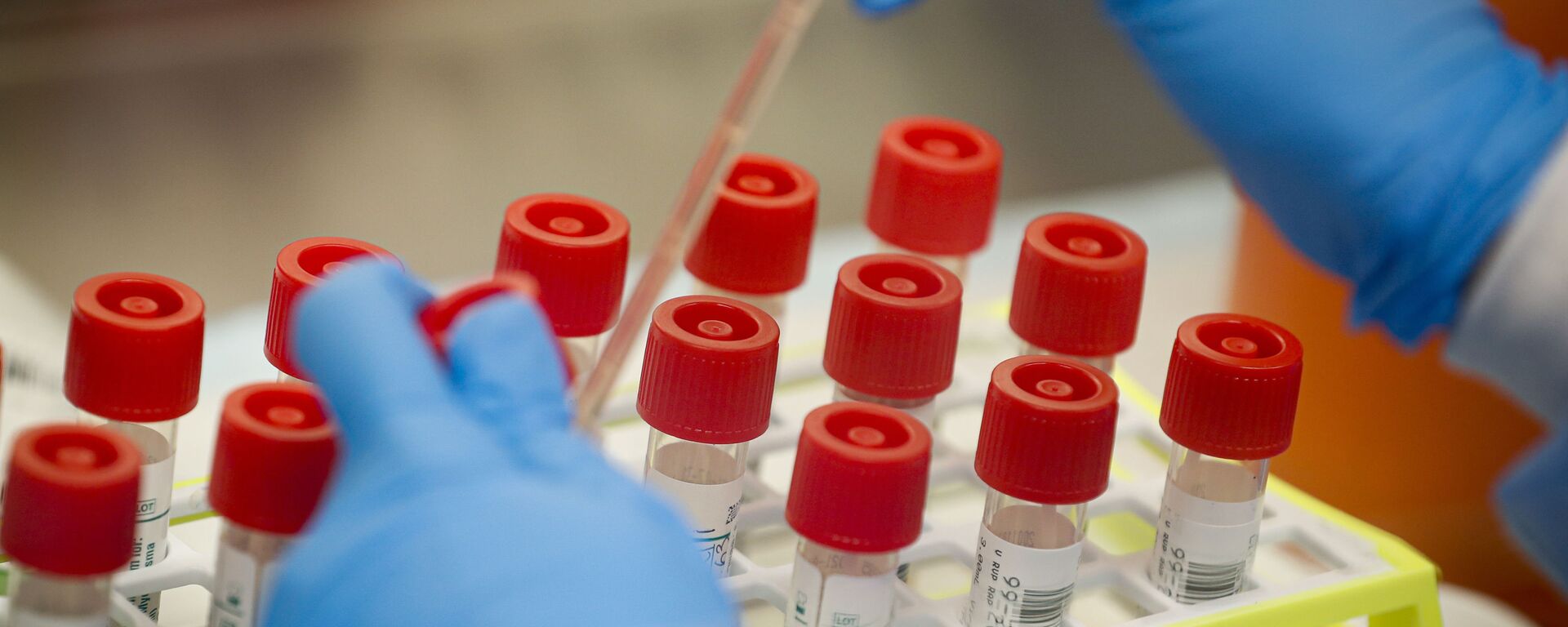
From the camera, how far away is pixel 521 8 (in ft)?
6.60

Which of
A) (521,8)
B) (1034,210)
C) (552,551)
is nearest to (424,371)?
(552,551)

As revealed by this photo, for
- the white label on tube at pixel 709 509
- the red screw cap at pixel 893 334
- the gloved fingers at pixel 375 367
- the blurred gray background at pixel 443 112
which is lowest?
the blurred gray background at pixel 443 112

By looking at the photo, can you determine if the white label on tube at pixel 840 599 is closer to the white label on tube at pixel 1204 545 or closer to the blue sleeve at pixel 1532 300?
the white label on tube at pixel 1204 545

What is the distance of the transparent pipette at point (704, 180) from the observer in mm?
568

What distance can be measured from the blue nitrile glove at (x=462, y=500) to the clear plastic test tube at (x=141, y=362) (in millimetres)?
120

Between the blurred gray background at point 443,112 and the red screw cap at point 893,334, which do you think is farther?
the blurred gray background at point 443,112

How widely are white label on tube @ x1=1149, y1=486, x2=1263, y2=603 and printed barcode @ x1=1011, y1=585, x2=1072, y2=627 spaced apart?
61 mm

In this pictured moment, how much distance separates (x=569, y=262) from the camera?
25.1 inches

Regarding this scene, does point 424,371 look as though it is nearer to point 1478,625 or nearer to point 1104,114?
point 1478,625

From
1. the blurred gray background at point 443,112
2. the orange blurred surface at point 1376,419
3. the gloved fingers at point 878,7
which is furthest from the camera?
the blurred gray background at point 443,112

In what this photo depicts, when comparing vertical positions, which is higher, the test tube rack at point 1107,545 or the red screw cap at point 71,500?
the red screw cap at point 71,500

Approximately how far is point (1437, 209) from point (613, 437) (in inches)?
16.8

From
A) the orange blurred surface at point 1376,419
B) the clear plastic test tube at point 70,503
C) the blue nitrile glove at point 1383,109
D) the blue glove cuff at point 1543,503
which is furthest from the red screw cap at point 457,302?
the orange blurred surface at point 1376,419

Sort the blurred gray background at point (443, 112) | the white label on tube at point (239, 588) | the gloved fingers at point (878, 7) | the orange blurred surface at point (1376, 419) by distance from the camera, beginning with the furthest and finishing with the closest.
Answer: the blurred gray background at point (443, 112), the orange blurred surface at point (1376, 419), the gloved fingers at point (878, 7), the white label on tube at point (239, 588)
